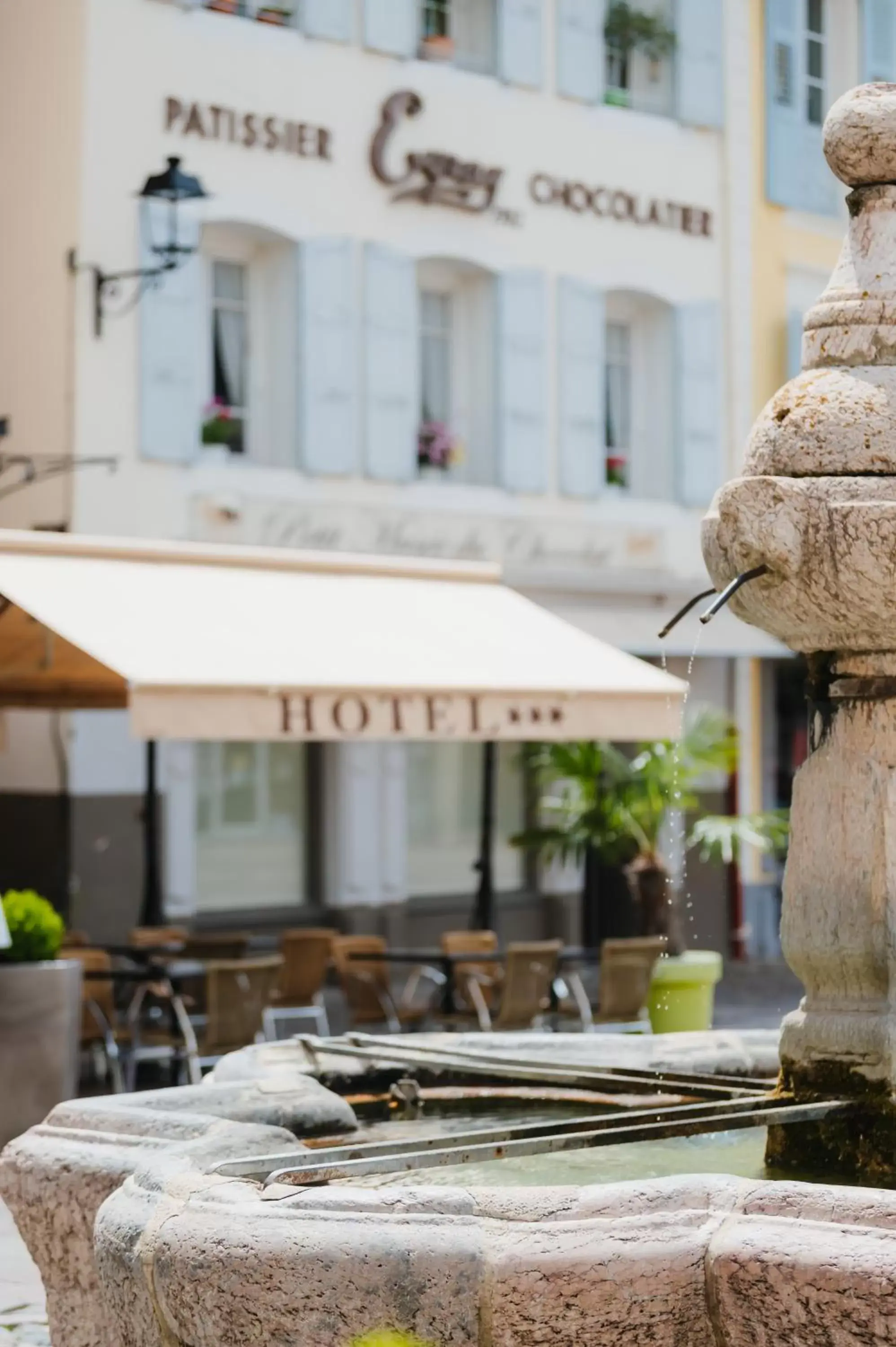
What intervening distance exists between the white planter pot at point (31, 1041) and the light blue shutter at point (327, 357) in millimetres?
8274

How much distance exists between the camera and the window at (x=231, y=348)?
17.7m

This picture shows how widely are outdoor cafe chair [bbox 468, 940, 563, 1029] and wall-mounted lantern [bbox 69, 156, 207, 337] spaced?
567cm

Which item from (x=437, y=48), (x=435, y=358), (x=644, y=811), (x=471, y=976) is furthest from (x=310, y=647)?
(x=437, y=48)

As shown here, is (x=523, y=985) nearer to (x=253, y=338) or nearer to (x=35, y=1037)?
(x=35, y=1037)

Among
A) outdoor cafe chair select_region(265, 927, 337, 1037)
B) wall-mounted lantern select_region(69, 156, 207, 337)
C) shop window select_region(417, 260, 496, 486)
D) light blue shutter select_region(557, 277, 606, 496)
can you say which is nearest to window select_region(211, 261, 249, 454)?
wall-mounted lantern select_region(69, 156, 207, 337)

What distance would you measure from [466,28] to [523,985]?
32.6 ft

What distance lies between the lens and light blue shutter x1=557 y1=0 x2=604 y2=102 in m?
19.8

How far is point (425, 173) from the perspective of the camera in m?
18.5

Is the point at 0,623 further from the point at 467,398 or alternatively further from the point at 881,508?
the point at 467,398

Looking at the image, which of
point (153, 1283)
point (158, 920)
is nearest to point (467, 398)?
point (158, 920)

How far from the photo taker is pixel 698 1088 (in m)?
5.72

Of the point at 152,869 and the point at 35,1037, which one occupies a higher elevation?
the point at 152,869

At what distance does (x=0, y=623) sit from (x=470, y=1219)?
7.86 metres

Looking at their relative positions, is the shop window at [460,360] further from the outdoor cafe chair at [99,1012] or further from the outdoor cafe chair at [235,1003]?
the outdoor cafe chair at [235,1003]
